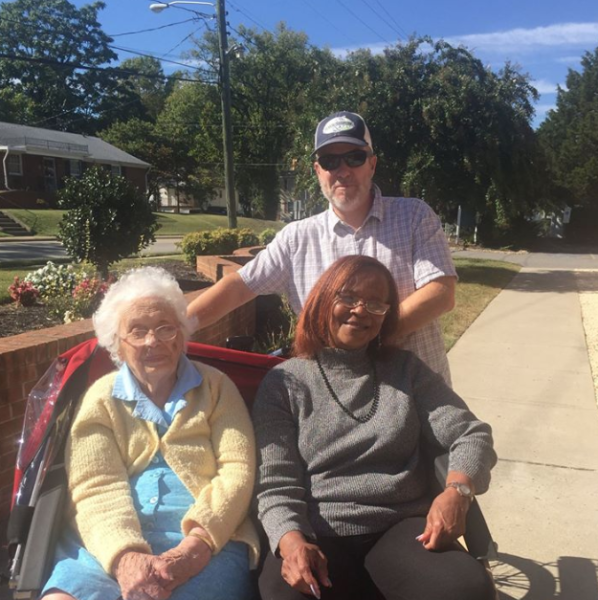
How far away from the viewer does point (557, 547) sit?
3146 mm

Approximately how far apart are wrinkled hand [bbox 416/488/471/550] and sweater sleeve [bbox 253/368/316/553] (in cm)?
36

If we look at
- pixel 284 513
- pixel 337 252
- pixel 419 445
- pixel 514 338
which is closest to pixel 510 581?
pixel 419 445

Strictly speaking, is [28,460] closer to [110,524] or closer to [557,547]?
[110,524]

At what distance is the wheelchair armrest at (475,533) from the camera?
1.89 metres

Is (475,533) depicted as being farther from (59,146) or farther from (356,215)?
(59,146)

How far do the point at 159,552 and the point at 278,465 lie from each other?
0.46 meters

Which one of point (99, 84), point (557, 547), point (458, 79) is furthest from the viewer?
point (99, 84)

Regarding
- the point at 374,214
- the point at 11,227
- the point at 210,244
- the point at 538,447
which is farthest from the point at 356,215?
the point at 11,227

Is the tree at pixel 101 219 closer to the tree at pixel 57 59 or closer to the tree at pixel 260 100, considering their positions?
the tree at pixel 260 100

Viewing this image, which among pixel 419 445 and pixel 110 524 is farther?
pixel 419 445

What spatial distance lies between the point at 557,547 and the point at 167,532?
2.16 meters

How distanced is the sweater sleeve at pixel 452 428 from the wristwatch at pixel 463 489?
5 centimetres

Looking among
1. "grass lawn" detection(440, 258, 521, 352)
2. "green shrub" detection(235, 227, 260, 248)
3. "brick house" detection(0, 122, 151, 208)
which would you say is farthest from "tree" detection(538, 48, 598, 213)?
"brick house" detection(0, 122, 151, 208)

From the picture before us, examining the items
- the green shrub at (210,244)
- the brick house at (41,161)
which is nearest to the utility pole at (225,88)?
the green shrub at (210,244)
